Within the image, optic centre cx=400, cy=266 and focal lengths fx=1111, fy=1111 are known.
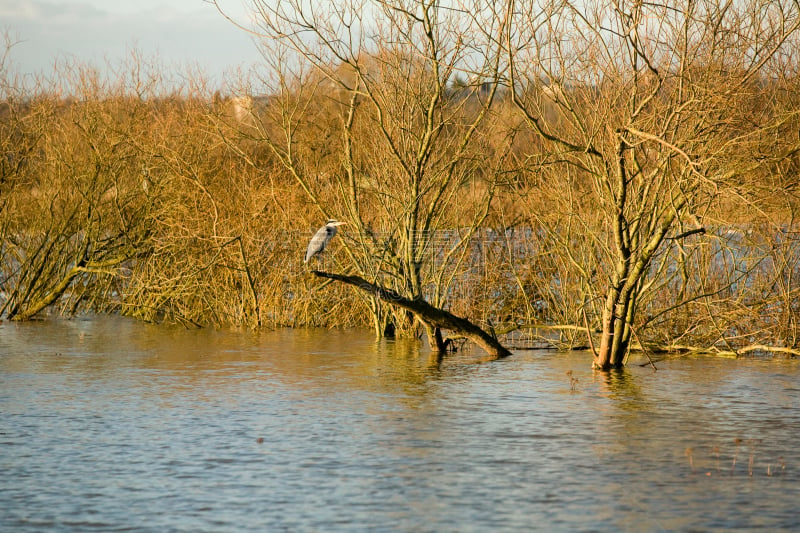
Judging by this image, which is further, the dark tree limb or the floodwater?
the dark tree limb

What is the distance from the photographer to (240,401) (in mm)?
12141

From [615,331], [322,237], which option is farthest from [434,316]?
[322,237]

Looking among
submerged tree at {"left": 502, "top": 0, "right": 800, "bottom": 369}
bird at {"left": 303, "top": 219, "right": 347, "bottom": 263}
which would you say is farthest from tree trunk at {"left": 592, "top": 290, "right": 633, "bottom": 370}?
bird at {"left": 303, "top": 219, "right": 347, "bottom": 263}

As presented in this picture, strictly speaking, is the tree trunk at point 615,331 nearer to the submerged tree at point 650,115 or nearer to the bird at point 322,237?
the submerged tree at point 650,115

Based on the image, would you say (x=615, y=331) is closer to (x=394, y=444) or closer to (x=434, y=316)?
(x=434, y=316)

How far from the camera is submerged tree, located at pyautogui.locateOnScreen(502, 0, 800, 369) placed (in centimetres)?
1218

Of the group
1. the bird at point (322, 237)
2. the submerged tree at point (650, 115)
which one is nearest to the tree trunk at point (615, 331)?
the submerged tree at point (650, 115)

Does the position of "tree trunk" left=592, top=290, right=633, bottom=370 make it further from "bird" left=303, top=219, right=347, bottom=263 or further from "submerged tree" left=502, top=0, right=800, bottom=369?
"bird" left=303, top=219, right=347, bottom=263

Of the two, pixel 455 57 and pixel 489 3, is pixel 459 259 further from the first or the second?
pixel 489 3

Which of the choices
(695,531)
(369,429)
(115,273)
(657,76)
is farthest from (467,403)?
(115,273)

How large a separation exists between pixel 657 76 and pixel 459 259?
590 centimetres

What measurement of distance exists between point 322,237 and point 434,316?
3012 mm

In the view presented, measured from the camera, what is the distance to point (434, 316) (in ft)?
50.4

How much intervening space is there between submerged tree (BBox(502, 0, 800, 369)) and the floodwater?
173 cm
